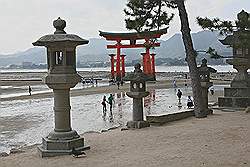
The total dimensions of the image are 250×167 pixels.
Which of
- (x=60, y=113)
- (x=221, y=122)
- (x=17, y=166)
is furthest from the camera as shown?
(x=221, y=122)

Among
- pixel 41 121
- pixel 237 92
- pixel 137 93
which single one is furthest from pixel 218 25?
pixel 41 121

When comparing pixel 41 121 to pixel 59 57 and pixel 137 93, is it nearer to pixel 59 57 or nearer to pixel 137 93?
pixel 137 93

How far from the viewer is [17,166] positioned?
9.24 metres

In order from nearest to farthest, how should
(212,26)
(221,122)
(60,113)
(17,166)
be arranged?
(17,166), (60,113), (212,26), (221,122)

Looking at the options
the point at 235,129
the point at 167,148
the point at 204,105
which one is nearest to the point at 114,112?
the point at 204,105

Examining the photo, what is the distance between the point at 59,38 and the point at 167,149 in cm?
427

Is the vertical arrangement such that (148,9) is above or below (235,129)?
above

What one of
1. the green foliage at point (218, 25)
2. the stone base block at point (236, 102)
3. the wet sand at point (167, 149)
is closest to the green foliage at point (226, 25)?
the green foliage at point (218, 25)

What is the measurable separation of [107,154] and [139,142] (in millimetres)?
1660

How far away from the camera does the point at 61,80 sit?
33.8 feet

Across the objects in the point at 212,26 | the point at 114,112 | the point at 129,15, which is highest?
the point at 129,15

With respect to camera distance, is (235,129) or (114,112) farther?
(114,112)

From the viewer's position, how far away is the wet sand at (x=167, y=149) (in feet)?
27.8

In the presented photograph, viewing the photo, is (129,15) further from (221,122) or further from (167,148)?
(167,148)
